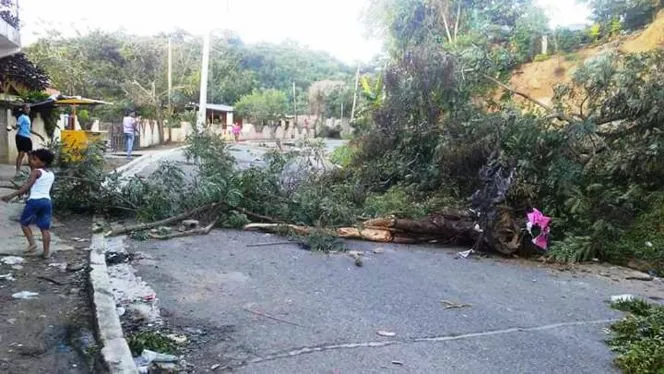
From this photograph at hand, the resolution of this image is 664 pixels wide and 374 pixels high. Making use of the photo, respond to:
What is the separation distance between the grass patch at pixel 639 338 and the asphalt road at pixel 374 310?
0.44 ft

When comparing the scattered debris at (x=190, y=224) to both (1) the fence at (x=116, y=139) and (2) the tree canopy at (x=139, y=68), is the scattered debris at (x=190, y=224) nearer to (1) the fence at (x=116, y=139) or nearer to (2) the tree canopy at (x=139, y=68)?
(1) the fence at (x=116, y=139)

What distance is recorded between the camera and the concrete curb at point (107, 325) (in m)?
3.78

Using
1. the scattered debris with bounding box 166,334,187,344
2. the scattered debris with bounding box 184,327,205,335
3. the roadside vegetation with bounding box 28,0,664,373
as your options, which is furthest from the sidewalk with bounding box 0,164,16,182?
the scattered debris with bounding box 166,334,187,344

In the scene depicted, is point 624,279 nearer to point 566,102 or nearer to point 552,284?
point 552,284

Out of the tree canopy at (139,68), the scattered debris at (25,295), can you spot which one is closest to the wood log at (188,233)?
the scattered debris at (25,295)

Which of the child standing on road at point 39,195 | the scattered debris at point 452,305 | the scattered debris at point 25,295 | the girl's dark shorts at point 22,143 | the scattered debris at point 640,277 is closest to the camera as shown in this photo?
the scattered debris at point 25,295

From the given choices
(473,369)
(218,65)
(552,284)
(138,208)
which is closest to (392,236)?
(552,284)

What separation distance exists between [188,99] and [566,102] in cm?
3103

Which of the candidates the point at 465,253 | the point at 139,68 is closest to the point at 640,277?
the point at 465,253

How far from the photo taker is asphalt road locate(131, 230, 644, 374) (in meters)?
4.20

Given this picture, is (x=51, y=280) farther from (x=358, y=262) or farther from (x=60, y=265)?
(x=358, y=262)

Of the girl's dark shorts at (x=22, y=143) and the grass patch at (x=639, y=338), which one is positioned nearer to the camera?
the grass patch at (x=639, y=338)

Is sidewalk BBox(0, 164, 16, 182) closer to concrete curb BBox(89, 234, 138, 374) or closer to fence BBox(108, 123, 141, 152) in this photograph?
concrete curb BBox(89, 234, 138, 374)

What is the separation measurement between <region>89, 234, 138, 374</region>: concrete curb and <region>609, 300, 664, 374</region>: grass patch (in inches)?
132
